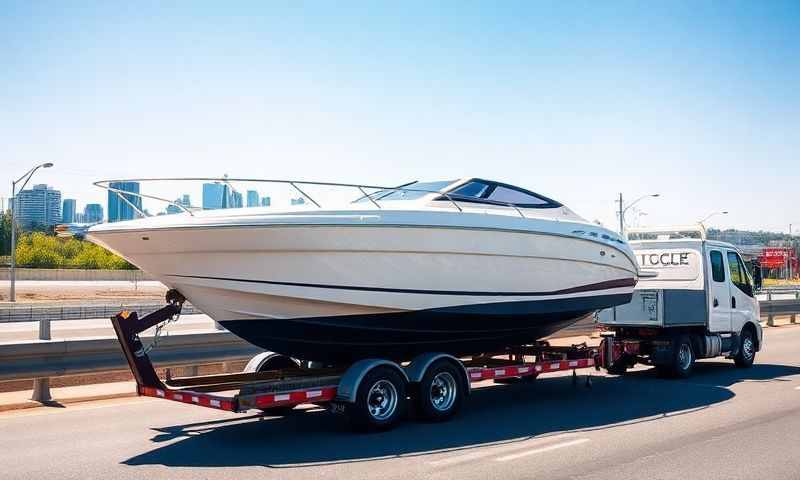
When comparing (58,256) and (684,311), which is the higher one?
(58,256)

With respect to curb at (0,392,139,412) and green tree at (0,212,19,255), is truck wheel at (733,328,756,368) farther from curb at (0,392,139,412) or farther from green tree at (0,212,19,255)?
green tree at (0,212,19,255)

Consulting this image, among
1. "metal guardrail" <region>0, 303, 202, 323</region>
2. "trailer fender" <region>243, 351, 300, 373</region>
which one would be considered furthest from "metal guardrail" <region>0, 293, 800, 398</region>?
"metal guardrail" <region>0, 303, 202, 323</region>

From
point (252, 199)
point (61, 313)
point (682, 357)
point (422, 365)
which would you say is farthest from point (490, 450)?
point (61, 313)

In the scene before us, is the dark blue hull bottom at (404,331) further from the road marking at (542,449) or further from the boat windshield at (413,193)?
the road marking at (542,449)

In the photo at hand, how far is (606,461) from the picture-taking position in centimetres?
674

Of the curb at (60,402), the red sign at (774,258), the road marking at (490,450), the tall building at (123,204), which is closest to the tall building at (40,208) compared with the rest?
the curb at (60,402)

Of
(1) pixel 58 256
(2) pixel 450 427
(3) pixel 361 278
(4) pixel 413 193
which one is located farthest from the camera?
(1) pixel 58 256

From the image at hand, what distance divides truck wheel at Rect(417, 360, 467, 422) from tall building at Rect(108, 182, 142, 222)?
3679 millimetres

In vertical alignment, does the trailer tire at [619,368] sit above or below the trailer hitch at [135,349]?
below

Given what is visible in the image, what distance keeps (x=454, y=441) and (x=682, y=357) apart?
6428mm

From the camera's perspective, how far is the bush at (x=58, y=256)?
78.4 metres

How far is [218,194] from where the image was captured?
8.29 m

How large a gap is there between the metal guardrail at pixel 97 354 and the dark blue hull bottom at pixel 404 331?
2276 millimetres

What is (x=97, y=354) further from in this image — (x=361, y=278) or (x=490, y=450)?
(x=490, y=450)
